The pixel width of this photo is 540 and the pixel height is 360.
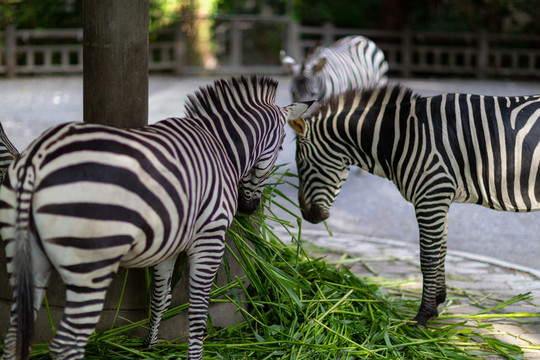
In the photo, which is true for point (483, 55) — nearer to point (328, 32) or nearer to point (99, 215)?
point (328, 32)

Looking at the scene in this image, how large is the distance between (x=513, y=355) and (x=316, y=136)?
6.49 ft

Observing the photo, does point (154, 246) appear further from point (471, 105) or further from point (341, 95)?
point (471, 105)

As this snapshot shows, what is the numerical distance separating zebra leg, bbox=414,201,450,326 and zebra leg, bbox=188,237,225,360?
63.4 inches

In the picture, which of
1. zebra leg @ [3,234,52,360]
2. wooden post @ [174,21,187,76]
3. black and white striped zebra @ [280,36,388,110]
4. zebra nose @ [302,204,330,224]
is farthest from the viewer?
wooden post @ [174,21,187,76]

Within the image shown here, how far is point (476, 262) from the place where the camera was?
19.4 feet

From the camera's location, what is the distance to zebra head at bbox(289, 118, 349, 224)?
182 inches

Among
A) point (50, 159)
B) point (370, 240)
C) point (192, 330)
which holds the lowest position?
point (370, 240)

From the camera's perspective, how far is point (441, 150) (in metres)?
4.21

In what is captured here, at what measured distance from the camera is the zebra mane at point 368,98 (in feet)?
Result: 14.8

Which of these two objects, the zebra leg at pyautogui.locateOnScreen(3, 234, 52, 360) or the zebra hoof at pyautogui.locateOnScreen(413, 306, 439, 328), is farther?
the zebra hoof at pyautogui.locateOnScreen(413, 306, 439, 328)

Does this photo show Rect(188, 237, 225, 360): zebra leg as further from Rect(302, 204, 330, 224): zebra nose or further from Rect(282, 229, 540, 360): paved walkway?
Rect(282, 229, 540, 360): paved walkway

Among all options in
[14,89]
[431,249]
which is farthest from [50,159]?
[14,89]

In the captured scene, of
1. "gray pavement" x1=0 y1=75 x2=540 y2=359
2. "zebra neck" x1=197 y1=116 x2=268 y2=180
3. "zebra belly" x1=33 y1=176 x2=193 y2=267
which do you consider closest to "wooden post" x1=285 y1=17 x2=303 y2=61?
"gray pavement" x1=0 y1=75 x2=540 y2=359

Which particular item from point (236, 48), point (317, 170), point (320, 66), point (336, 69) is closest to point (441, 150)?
point (317, 170)
